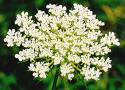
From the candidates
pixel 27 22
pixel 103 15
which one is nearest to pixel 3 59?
pixel 103 15

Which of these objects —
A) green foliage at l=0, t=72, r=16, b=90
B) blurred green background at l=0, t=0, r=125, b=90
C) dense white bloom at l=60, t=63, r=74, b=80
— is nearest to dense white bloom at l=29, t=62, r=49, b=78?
dense white bloom at l=60, t=63, r=74, b=80

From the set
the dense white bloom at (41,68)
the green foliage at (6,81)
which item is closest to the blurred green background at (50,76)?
the green foliage at (6,81)

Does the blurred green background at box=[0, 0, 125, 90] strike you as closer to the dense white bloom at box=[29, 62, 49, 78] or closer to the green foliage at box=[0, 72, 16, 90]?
the green foliage at box=[0, 72, 16, 90]

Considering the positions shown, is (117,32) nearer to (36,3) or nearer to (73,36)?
(36,3)

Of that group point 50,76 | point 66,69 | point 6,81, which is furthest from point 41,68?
point 6,81

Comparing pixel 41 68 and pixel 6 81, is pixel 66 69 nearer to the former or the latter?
pixel 41 68

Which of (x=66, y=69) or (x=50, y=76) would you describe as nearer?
(x=66, y=69)
